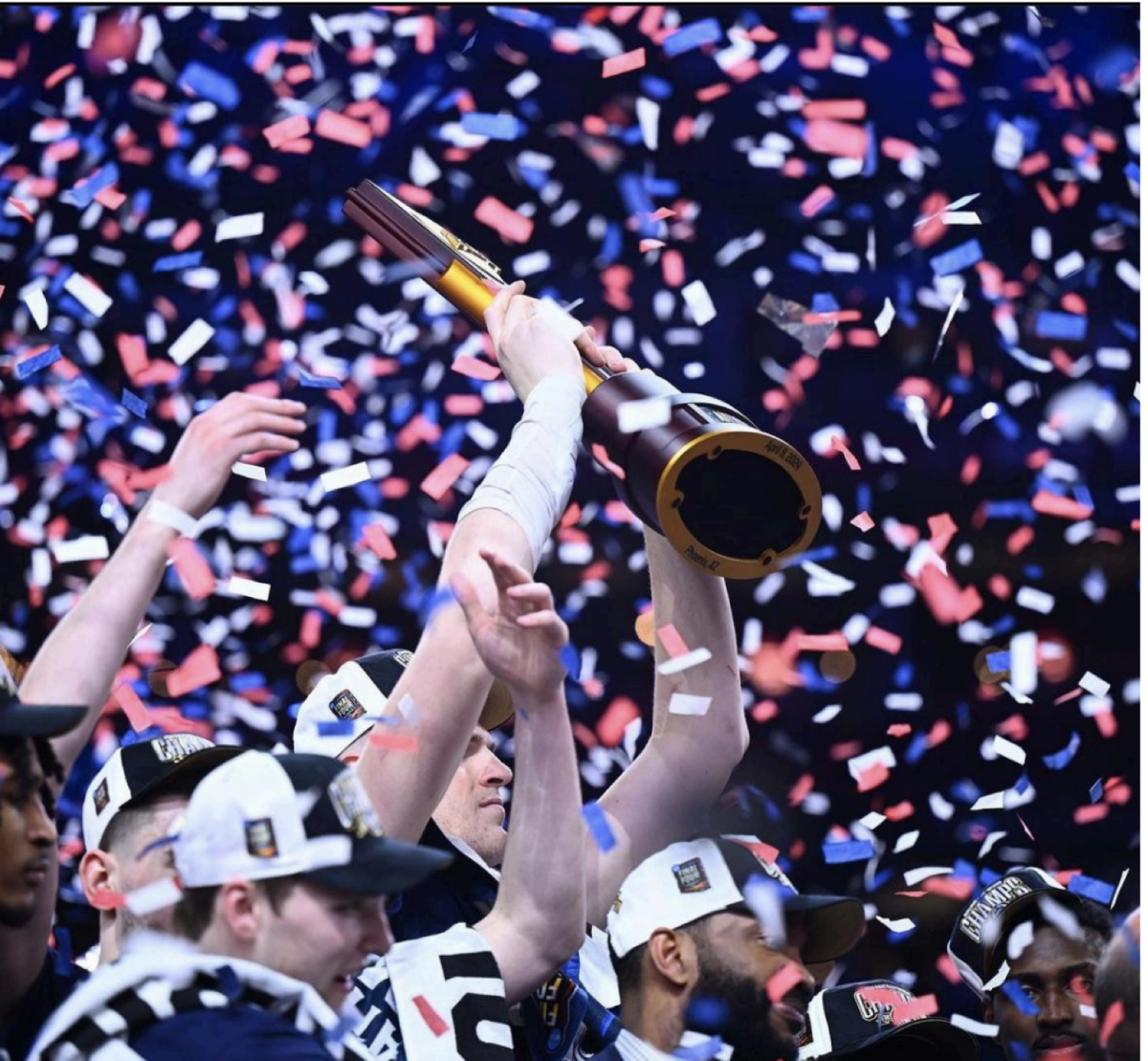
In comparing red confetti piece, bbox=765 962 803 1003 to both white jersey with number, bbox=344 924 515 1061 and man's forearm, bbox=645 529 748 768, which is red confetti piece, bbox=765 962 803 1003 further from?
white jersey with number, bbox=344 924 515 1061

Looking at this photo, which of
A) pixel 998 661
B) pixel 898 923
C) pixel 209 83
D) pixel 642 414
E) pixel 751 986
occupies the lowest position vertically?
pixel 898 923

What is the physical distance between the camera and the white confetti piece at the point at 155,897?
6.55 ft

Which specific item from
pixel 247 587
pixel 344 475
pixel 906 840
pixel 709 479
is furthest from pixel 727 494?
pixel 906 840

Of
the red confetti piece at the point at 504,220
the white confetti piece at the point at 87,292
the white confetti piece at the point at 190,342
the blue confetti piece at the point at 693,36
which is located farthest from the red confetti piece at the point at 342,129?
the blue confetti piece at the point at 693,36

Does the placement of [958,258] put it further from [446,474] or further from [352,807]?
[352,807]

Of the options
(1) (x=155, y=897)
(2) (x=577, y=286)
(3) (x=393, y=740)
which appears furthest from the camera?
(2) (x=577, y=286)

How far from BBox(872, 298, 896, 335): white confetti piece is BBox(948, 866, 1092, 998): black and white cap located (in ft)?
5.64

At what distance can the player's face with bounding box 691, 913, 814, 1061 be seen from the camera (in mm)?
2914

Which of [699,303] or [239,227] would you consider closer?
[239,227]

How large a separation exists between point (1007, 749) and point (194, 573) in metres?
2.37

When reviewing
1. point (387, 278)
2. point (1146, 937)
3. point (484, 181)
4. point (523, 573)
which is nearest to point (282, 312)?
point (387, 278)

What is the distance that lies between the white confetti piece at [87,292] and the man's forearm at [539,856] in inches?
119

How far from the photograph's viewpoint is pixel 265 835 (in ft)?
6.37

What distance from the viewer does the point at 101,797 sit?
8.23ft
